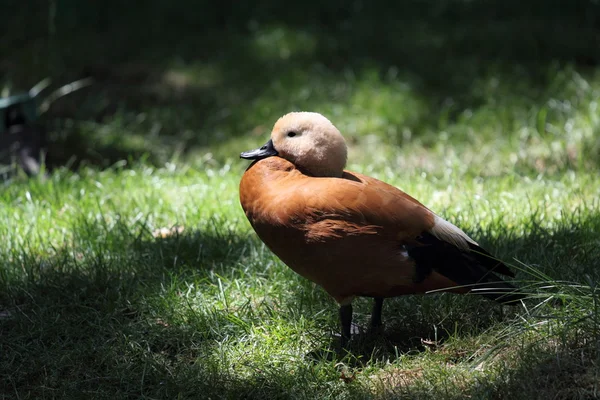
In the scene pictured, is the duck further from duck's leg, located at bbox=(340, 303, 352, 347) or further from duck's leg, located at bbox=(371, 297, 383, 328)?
duck's leg, located at bbox=(371, 297, 383, 328)

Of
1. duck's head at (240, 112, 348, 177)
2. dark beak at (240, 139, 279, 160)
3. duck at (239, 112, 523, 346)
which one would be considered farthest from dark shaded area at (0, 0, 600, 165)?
duck at (239, 112, 523, 346)

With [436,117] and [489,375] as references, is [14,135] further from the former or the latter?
[489,375]

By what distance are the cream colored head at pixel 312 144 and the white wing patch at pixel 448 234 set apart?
1.45 feet

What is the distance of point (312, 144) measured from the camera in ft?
9.78

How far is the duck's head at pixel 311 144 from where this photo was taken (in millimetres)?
2980

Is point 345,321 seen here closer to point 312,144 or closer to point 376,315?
point 376,315

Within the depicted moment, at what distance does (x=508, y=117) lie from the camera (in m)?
6.22

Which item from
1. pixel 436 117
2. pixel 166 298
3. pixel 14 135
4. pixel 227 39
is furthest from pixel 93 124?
pixel 166 298

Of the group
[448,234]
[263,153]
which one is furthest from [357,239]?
→ [263,153]

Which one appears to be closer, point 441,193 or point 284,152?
point 284,152

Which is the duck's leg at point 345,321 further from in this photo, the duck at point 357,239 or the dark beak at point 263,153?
the dark beak at point 263,153

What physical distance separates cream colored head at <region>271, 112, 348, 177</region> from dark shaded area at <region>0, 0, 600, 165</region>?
3.18m

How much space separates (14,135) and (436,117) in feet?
10.7

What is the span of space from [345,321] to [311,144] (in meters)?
0.68
